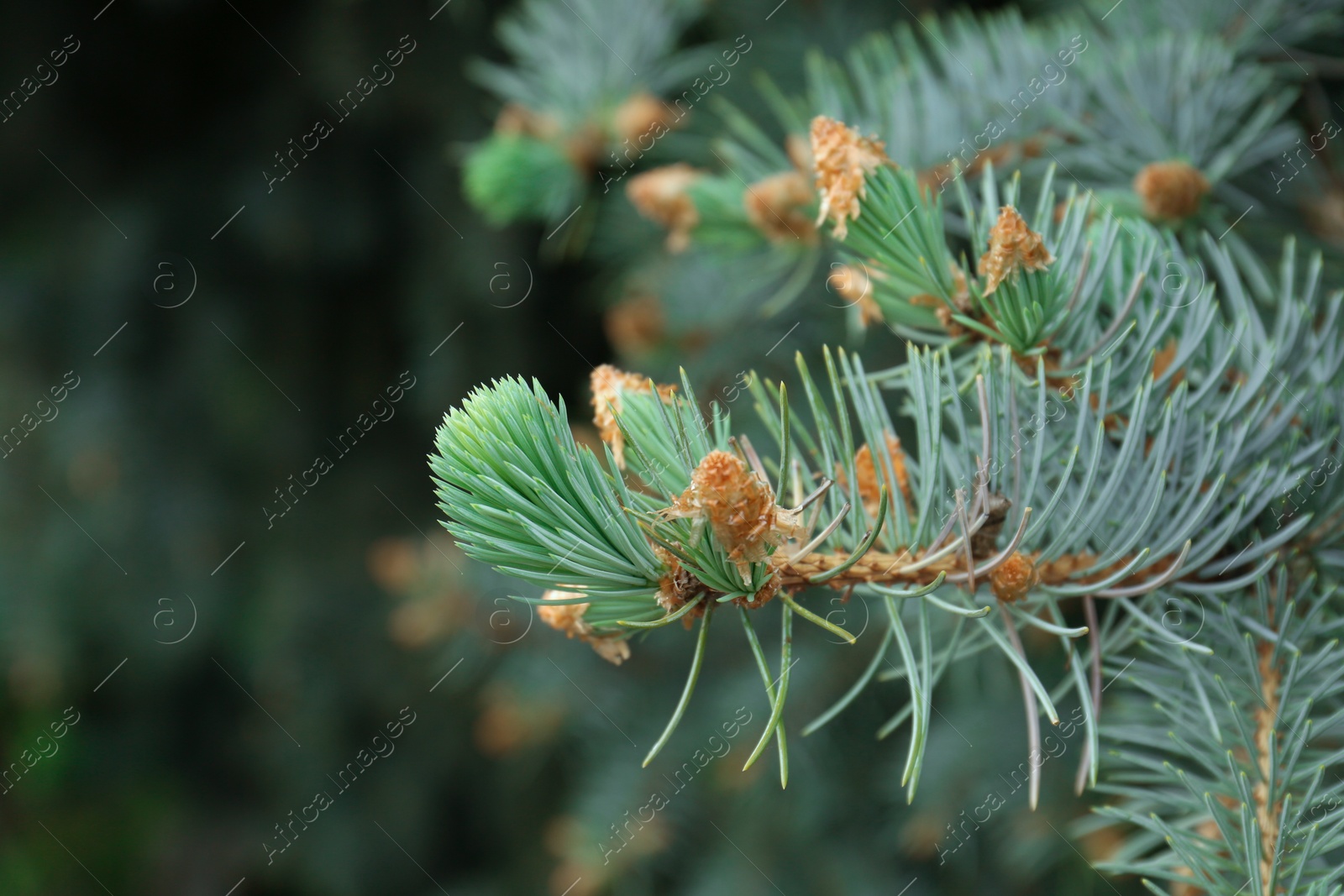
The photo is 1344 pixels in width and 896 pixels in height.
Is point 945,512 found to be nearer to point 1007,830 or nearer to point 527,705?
point 1007,830

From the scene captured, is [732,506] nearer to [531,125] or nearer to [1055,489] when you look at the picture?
[1055,489]

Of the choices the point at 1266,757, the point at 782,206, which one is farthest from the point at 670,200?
the point at 1266,757

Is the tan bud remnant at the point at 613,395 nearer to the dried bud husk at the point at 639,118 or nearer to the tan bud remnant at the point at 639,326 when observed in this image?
the dried bud husk at the point at 639,118

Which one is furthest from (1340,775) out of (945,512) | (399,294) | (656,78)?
(399,294)

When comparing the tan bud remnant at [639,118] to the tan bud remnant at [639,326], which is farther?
the tan bud remnant at [639,326]

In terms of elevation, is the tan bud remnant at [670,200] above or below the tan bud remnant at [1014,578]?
above

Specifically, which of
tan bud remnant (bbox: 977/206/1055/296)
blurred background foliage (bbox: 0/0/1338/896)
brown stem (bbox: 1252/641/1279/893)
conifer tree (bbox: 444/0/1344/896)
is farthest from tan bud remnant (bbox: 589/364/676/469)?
blurred background foliage (bbox: 0/0/1338/896)

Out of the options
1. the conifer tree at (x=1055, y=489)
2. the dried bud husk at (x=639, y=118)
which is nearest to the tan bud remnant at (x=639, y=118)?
the dried bud husk at (x=639, y=118)
